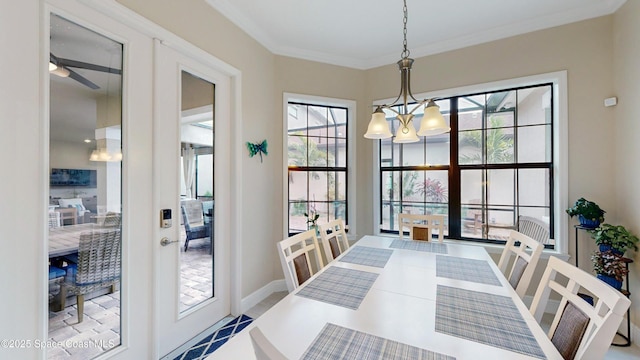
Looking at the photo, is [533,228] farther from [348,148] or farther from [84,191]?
[84,191]

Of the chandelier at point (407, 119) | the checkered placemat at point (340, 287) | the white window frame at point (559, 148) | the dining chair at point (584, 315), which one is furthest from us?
the white window frame at point (559, 148)

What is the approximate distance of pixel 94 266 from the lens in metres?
1.59

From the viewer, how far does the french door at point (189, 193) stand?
1914mm

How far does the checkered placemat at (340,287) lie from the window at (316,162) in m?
1.75

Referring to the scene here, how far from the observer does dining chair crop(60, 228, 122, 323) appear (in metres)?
1.49

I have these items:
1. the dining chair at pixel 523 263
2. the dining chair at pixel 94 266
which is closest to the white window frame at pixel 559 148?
the dining chair at pixel 523 263

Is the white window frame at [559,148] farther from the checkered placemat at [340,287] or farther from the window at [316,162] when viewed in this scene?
the checkered placemat at [340,287]

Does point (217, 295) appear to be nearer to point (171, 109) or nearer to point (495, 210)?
point (171, 109)

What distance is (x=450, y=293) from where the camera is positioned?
1.39 m

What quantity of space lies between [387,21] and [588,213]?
103 inches

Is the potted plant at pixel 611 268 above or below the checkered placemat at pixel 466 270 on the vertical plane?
below

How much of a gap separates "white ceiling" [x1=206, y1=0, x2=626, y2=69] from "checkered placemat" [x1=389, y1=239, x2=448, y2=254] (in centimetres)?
225

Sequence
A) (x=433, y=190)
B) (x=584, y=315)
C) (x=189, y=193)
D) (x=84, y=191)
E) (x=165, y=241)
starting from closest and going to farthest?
(x=584, y=315) < (x=84, y=191) < (x=165, y=241) < (x=189, y=193) < (x=433, y=190)

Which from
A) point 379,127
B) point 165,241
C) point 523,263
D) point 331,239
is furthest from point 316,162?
point 523,263
